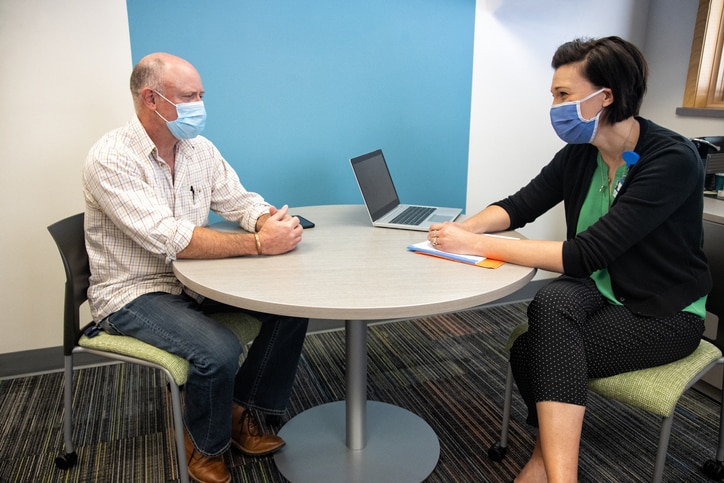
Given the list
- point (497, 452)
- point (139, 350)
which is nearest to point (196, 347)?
point (139, 350)

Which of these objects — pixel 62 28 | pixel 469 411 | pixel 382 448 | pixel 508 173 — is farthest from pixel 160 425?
pixel 508 173

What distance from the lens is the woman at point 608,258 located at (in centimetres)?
146

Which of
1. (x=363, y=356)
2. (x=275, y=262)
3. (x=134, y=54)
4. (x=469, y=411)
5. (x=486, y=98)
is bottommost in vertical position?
(x=469, y=411)

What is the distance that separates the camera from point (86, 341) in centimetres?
166

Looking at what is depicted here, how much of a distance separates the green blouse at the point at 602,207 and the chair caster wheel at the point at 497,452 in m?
0.64

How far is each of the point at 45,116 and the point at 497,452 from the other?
80.6 inches

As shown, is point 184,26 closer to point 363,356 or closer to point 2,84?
point 2,84

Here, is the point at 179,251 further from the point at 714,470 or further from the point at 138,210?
the point at 714,470

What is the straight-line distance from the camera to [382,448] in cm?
189

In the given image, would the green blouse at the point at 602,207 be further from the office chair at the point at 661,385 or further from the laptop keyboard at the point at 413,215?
the laptop keyboard at the point at 413,215

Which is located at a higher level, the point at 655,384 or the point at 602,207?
the point at 602,207

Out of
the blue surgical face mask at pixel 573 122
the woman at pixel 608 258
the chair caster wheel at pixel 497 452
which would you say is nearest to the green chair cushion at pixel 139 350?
the woman at pixel 608 258

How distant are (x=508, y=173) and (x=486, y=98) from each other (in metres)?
0.43

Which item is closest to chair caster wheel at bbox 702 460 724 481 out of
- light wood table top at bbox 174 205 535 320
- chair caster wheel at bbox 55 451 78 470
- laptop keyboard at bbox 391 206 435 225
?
light wood table top at bbox 174 205 535 320
